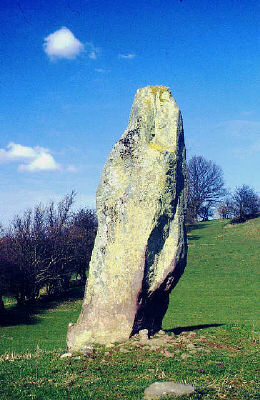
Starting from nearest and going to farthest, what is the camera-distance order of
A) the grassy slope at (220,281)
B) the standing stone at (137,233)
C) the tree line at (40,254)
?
the standing stone at (137,233), the grassy slope at (220,281), the tree line at (40,254)

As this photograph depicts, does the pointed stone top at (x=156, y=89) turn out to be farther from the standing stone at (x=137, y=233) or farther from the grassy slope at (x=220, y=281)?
the grassy slope at (x=220, y=281)

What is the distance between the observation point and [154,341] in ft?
35.7

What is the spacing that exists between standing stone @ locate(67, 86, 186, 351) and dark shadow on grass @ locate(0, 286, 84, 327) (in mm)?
16642

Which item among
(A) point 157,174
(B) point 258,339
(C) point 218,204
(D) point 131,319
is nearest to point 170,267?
(D) point 131,319

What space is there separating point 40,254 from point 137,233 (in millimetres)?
25704

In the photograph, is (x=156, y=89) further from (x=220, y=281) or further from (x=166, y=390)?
(x=220, y=281)

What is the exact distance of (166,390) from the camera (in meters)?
7.15

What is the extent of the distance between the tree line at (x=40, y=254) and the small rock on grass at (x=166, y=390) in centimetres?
2414

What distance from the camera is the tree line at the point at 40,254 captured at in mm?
32281

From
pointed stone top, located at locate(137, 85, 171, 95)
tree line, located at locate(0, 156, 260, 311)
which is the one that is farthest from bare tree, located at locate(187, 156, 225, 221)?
pointed stone top, located at locate(137, 85, 171, 95)

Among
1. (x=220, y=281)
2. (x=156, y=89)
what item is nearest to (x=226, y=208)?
(x=220, y=281)

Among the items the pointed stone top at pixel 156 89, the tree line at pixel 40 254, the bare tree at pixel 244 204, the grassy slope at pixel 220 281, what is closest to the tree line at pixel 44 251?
the tree line at pixel 40 254

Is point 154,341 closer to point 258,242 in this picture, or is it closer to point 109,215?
point 109,215

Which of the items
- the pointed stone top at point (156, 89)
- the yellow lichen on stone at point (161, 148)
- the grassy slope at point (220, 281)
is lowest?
the grassy slope at point (220, 281)
